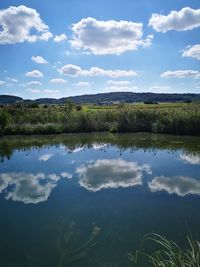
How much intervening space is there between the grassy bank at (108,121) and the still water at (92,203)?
476cm

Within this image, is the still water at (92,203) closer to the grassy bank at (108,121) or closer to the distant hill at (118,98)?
the grassy bank at (108,121)

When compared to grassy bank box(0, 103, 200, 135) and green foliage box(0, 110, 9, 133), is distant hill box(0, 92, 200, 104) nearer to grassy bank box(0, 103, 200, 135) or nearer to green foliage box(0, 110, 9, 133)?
grassy bank box(0, 103, 200, 135)

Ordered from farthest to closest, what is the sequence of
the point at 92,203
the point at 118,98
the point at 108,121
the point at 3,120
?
the point at 118,98 < the point at 108,121 < the point at 3,120 < the point at 92,203

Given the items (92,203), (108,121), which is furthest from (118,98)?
(92,203)

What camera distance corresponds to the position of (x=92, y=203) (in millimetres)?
7539

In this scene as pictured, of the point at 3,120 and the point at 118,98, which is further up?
the point at 118,98

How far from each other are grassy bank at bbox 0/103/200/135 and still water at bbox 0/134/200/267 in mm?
4765

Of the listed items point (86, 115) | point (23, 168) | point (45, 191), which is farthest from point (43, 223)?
point (86, 115)

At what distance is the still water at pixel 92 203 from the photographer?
5.25 metres

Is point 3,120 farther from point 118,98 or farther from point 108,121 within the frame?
point 118,98

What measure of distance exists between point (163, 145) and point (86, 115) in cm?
721

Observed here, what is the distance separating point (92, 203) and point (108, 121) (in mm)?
14978

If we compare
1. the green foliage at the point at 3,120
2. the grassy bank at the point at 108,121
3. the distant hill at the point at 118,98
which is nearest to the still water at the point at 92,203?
the grassy bank at the point at 108,121

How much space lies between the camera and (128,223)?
6281 mm
